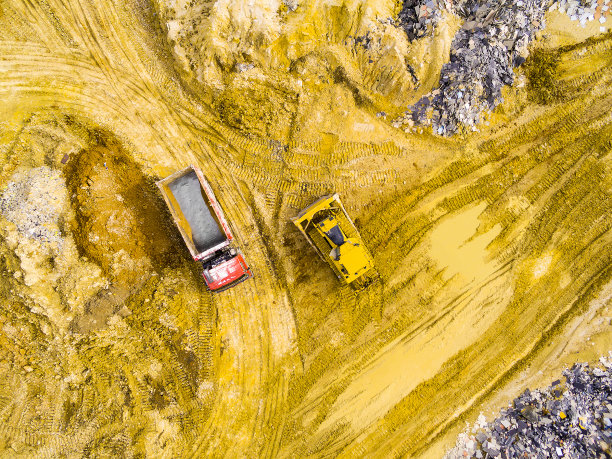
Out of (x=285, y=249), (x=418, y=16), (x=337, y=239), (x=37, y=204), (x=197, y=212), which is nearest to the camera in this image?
(x=337, y=239)

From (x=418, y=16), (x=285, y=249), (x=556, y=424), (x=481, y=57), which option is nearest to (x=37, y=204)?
(x=285, y=249)

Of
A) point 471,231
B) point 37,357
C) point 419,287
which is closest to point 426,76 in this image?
point 471,231

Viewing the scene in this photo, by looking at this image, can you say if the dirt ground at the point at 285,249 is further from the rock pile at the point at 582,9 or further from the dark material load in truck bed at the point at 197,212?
the dark material load in truck bed at the point at 197,212

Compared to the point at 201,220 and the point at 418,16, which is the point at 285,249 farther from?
the point at 418,16

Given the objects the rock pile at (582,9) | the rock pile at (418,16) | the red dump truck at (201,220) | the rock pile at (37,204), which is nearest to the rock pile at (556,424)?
the red dump truck at (201,220)

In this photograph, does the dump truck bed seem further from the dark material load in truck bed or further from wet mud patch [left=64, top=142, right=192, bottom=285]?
wet mud patch [left=64, top=142, right=192, bottom=285]

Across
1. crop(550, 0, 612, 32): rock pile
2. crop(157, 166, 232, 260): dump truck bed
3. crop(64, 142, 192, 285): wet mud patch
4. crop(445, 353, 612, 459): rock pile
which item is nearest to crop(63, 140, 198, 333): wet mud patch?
crop(64, 142, 192, 285): wet mud patch

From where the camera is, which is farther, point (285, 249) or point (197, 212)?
point (285, 249)
